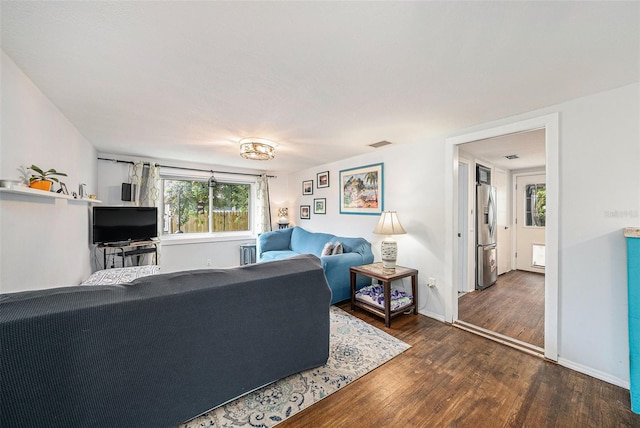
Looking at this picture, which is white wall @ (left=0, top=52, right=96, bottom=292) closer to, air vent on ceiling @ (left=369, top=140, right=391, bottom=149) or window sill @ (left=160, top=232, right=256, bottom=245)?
window sill @ (left=160, top=232, right=256, bottom=245)

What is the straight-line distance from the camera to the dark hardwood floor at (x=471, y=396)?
149cm

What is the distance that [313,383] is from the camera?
1.80 m

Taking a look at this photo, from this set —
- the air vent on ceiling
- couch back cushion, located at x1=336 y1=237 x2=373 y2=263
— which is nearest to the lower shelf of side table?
couch back cushion, located at x1=336 y1=237 x2=373 y2=263

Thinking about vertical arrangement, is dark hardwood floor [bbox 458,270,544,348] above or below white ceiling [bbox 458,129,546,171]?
below

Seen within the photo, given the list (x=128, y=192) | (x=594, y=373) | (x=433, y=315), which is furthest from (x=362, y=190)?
(x=128, y=192)

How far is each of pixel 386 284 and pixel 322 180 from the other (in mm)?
2771

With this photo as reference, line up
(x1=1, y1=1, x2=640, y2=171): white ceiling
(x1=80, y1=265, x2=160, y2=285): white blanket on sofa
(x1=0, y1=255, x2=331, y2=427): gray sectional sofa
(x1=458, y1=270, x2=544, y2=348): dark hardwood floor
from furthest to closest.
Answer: (x1=80, y1=265, x2=160, y2=285): white blanket on sofa → (x1=458, y1=270, x2=544, y2=348): dark hardwood floor → (x1=1, y1=1, x2=640, y2=171): white ceiling → (x1=0, y1=255, x2=331, y2=427): gray sectional sofa

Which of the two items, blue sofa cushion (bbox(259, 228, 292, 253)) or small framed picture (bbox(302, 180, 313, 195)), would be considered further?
A: small framed picture (bbox(302, 180, 313, 195))

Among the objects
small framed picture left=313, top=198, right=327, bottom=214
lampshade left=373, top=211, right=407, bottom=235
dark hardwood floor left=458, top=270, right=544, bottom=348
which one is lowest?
dark hardwood floor left=458, top=270, right=544, bottom=348

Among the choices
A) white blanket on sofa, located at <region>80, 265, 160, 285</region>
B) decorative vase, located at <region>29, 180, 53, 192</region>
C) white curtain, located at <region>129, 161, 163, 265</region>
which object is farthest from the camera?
white curtain, located at <region>129, 161, 163, 265</region>

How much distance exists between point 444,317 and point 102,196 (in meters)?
5.49

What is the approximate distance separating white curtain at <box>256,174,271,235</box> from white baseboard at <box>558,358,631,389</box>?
4946 millimetres

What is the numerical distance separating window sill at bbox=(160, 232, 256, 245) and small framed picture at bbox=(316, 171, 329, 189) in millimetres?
2036

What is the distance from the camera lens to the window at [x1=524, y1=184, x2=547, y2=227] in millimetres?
4938
